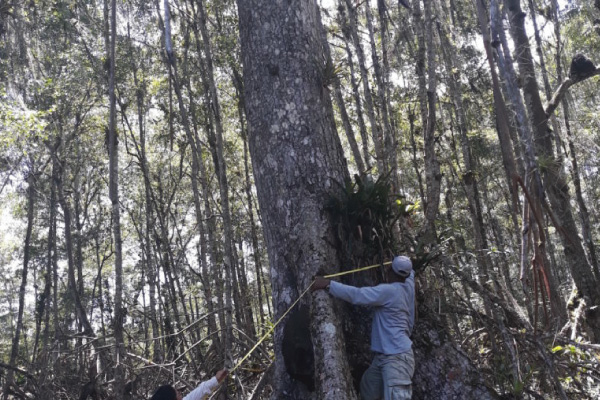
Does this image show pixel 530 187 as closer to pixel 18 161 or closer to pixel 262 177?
pixel 262 177

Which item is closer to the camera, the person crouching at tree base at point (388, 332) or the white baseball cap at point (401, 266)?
the person crouching at tree base at point (388, 332)

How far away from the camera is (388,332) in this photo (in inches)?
142

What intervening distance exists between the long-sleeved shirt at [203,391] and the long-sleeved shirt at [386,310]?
4.82 ft

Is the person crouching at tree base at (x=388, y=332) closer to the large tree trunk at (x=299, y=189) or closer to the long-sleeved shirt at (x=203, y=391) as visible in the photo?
the large tree trunk at (x=299, y=189)

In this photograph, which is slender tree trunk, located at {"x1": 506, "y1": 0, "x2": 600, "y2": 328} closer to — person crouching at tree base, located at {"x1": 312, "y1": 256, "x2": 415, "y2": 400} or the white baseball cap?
the white baseball cap

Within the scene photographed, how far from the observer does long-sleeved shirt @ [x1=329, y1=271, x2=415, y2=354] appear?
11.4ft

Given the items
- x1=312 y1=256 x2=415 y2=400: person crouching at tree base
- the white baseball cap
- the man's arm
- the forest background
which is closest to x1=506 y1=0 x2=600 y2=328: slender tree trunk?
the forest background

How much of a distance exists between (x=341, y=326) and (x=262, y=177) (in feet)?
4.00

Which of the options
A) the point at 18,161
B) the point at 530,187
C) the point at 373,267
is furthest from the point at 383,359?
the point at 18,161

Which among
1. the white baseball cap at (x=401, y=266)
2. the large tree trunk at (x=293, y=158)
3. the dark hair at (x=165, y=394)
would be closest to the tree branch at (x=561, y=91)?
the large tree trunk at (x=293, y=158)

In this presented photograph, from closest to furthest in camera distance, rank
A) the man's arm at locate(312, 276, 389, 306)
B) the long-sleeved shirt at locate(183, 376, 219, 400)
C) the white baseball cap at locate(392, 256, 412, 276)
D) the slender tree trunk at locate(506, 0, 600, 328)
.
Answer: the man's arm at locate(312, 276, 389, 306), the white baseball cap at locate(392, 256, 412, 276), the long-sleeved shirt at locate(183, 376, 219, 400), the slender tree trunk at locate(506, 0, 600, 328)

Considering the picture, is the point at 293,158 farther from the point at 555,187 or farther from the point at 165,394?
the point at 555,187

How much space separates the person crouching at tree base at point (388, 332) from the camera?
11.5 feet

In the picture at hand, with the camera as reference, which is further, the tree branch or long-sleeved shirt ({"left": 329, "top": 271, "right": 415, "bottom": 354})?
the tree branch
